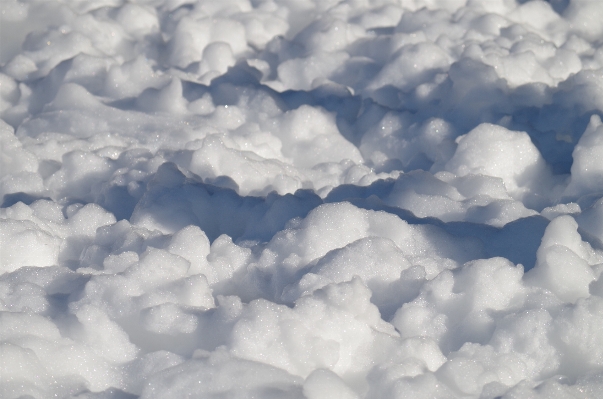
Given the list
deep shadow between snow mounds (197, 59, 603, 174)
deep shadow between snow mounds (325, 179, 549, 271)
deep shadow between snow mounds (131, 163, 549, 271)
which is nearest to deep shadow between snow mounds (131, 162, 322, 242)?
deep shadow between snow mounds (131, 163, 549, 271)

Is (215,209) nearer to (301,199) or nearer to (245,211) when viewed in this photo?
(245,211)

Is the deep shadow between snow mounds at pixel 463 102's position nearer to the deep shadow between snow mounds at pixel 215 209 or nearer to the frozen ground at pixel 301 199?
the frozen ground at pixel 301 199

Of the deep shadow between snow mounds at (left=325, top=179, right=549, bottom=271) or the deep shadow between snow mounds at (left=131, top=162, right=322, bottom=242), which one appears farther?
the deep shadow between snow mounds at (left=131, top=162, right=322, bottom=242)

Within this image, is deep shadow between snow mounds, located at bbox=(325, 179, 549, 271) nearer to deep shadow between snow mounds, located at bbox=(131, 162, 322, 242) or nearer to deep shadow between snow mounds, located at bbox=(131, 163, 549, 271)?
deep shadow between snow mounds, located at bbox=(131, 163, 549, 271)

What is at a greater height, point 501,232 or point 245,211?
point 501,232

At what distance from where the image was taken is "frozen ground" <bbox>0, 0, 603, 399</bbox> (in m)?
1.24

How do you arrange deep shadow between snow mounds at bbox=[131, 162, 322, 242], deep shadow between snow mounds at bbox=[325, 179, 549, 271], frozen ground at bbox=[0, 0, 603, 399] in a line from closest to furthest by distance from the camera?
frozen ground at bbox=[0, 0, 603, 399] < deep shadow between snow mounds at bbox=[325, 179, 549, 271] < deep shadow between snow mounds at bbox=[131, 162, 322, 242]

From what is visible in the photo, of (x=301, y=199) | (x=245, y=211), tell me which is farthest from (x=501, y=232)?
(x=245, y=211)

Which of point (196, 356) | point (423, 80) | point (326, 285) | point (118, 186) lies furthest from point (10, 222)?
point (423, 80)

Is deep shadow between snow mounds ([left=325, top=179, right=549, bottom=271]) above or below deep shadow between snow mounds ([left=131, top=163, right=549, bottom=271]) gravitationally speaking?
above

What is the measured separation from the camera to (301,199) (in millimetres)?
1711

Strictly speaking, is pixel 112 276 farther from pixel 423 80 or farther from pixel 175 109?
pixel 423 80

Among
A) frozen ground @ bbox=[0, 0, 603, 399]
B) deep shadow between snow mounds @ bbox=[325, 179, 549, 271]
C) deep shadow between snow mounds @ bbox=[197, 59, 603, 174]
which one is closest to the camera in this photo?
frozen ground @ bbox=[0, 0, 603, 399]

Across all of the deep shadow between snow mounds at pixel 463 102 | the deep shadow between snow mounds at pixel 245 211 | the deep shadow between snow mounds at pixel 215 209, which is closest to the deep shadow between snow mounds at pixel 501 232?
the deep shadow between snow mounds at pixel 245 211
